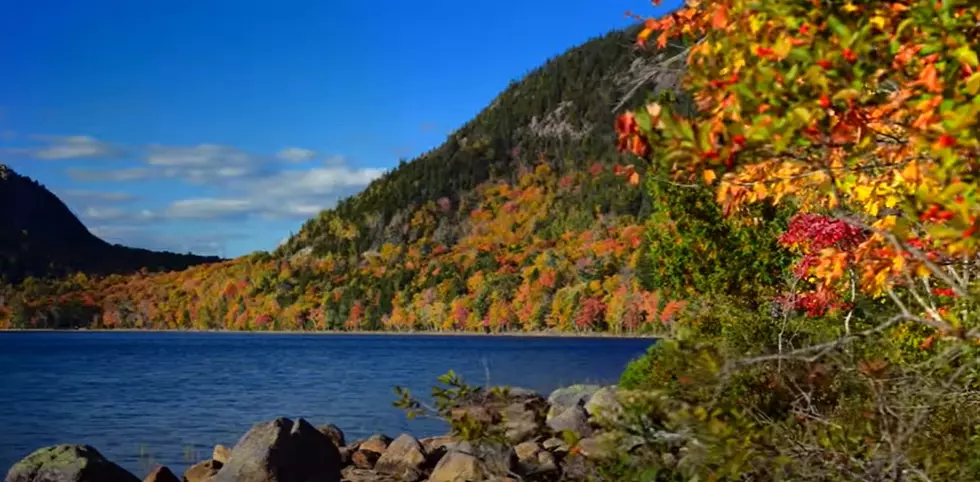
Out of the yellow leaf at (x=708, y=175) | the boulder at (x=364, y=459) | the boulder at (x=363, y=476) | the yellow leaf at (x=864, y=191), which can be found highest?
the yellow leaf at (x=864, y=191)

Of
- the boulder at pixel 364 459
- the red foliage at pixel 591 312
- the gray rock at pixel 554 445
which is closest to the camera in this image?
the gray rock at pixel 554 445

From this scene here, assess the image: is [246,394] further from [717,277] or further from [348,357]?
[348,357]

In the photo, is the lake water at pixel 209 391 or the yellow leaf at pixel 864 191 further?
the lake water at pixel 209 391

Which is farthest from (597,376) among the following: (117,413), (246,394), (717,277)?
(717,277)

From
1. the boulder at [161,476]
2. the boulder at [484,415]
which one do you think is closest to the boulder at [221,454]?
the boulder at [161,476]

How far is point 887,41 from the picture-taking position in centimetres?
445

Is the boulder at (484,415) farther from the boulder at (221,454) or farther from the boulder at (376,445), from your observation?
the boulder at (221,454)

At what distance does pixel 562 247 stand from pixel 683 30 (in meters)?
185

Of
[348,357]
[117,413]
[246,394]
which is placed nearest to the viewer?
[117,413]

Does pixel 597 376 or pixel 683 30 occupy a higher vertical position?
pixel 683 30

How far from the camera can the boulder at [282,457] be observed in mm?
19688

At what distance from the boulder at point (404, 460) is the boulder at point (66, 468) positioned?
5.39 m

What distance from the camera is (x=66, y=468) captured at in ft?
61.2

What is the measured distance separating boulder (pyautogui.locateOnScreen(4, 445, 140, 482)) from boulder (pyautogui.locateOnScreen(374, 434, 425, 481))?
5390mm
